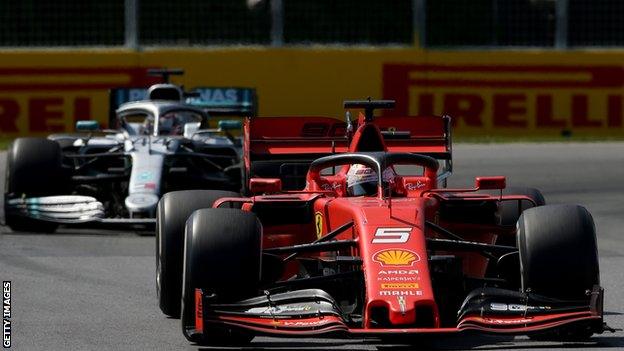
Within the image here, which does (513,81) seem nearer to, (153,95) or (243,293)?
(153,95)

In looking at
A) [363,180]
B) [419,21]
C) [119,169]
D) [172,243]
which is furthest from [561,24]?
[172,243]

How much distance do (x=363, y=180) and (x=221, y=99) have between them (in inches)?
A: 348

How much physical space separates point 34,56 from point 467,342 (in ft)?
50.2

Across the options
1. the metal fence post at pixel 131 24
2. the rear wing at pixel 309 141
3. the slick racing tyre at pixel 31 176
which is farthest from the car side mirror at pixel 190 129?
the metal fence post at pixel 131 24

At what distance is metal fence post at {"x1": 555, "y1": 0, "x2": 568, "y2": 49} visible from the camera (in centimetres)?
2444

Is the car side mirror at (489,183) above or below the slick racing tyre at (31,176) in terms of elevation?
above

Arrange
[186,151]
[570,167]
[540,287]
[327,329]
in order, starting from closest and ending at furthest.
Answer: [327,329] < [540,287] < [186,151] < [570,167]

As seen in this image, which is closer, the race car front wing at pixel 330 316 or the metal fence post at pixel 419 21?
the race car front wing at pixel 330 316

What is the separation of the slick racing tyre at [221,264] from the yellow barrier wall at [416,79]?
14829mm

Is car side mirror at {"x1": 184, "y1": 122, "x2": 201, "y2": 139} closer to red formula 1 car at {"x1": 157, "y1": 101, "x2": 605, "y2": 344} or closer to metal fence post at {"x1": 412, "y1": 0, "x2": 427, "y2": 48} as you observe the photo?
red formula 1 car at {"x1": 157, "y1": 101, "x2": 605, "y2": 344}

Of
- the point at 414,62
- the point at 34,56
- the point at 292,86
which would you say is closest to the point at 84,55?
the point at 34,56

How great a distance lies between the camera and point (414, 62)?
23750mm

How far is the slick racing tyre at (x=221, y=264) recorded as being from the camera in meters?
8.56

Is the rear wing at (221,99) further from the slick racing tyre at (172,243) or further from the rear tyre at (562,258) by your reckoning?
the rear tyre at (562,258)
